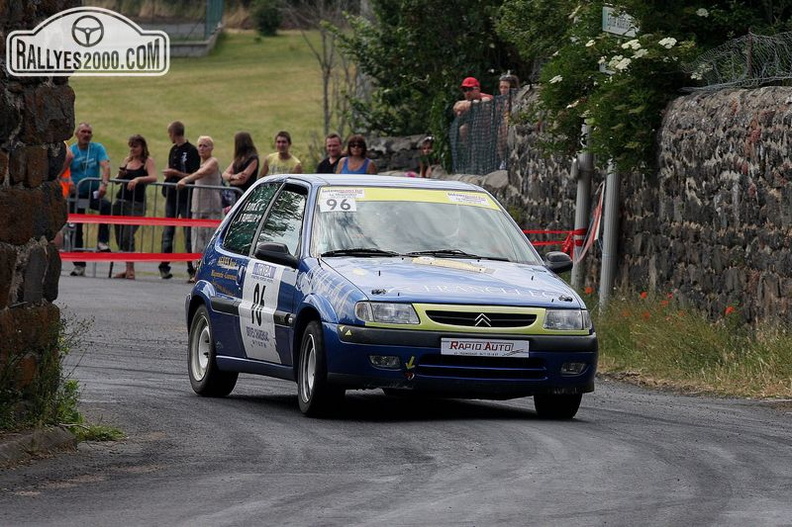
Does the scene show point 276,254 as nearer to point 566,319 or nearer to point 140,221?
point 566,319

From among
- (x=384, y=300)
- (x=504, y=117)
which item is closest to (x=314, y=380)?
(x=384, y=300)

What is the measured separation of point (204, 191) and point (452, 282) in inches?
608

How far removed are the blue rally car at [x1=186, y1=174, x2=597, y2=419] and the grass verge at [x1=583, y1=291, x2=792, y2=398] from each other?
6.95 feet

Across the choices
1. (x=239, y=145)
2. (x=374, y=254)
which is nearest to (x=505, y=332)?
(x=374, y=254)

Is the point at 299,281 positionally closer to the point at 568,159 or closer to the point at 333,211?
the point at 333,211

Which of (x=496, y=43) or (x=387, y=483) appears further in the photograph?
(x=496, y=43)

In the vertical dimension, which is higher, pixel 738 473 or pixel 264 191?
pixel 264 191

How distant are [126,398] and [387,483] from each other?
4.10 m

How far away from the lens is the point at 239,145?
86.7ft

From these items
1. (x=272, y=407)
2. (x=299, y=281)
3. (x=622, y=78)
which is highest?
(x=622, y=78)

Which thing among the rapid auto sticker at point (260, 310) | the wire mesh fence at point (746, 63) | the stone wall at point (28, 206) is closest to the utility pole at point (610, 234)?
the wire mesh fence at point (746, 63)

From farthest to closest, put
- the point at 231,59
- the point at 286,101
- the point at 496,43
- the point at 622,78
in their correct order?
the point at 231,59
the point at 286,101
the point at 496,43
the point at 622,78

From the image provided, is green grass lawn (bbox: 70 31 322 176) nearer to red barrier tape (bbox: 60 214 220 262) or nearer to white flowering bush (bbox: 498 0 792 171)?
red barrier tape (bbox: 60 214 220 262)

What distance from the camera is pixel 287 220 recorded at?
41.8ft
